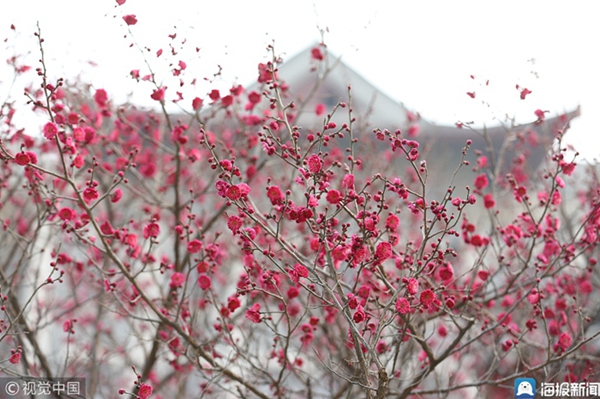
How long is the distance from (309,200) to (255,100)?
171 centimetres

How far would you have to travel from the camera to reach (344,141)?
8.76 m

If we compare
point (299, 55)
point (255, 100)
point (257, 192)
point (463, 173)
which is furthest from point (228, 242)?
point (463, 173)

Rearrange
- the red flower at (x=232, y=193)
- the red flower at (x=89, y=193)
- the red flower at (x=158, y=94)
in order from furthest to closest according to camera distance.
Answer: the red flower at (x=158, y=94) < the red flower at (x=89, y=193) < the red flower at (x=232, y=193)

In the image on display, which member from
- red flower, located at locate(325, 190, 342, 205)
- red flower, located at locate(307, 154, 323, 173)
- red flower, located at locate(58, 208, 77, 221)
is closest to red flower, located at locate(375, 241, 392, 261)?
red flower, located at locate(325, 190, 342, 205)

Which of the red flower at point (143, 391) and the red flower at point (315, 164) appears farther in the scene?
the red flower at point (143, 391)

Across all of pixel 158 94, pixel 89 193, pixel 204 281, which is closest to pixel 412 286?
pixel 204 281

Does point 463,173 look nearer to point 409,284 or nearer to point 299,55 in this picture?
point 299,55

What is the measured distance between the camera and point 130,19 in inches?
121

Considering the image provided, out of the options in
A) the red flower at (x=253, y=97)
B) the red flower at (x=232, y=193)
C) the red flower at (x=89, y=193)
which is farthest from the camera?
the red flower at (x=253, y=97)

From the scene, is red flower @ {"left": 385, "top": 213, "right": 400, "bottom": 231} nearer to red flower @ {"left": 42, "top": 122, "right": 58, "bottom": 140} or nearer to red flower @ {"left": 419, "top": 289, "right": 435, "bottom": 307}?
red flower @ {"left": 419, "top": 289, "right": 435, "bottom": 307}

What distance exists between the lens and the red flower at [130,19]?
3.06 m

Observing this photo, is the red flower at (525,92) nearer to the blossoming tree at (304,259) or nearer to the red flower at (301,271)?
the blossoming tree at (304,259)

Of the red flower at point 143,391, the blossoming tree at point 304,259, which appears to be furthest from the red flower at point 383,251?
the red flower at point 143,391

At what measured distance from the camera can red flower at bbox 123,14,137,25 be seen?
3.06 meters
